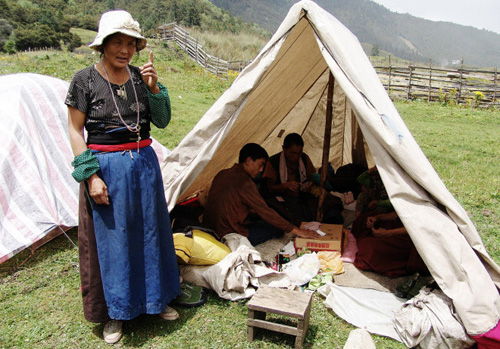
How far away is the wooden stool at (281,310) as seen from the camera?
2.62 meters

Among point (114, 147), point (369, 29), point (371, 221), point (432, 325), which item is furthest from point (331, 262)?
point (369, 29)

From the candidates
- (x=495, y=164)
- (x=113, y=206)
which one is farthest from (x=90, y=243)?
(x=495, y=164)

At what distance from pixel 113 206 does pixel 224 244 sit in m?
1.40

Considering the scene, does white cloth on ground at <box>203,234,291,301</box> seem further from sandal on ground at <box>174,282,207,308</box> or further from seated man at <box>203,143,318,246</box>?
seated man at <box>203,143,318,246</box>

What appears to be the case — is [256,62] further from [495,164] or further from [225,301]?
[495,164]

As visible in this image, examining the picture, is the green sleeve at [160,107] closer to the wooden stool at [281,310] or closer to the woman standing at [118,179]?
the woman standing at [118,179]

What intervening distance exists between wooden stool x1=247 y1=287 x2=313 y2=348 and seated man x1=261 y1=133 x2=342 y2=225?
196cm

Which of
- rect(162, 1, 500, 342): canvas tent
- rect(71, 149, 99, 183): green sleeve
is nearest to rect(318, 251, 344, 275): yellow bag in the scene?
rect(162, 1, 500, 342): canvas tent

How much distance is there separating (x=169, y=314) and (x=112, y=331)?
396mm

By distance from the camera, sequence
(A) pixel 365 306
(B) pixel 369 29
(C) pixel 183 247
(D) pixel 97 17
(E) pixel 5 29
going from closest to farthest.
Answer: (A) pixel 365 306
(C) pixel 183 247
(E) pixel 5 29
(D) pixel 97 17
(B) pixel 369 29

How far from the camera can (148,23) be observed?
174ft

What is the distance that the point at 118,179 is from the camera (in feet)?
8.22

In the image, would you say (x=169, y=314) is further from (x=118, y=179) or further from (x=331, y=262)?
(x=331, y=262)

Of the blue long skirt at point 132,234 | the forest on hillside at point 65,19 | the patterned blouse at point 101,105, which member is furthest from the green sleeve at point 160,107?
the forest on hillside at point 65,19
